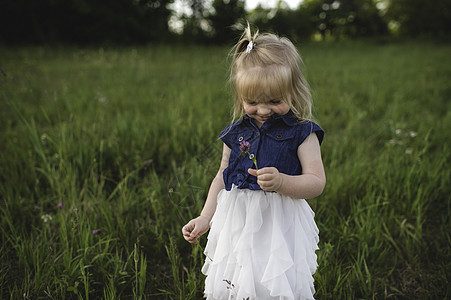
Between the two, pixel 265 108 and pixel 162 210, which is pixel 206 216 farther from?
pixel 162 210

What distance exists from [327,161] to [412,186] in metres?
0.69

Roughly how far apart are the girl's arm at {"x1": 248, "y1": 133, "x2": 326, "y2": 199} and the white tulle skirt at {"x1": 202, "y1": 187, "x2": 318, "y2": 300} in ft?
0.38

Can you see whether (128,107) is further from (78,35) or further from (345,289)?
(78,35)

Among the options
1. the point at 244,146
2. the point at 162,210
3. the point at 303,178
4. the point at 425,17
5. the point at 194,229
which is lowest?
the point at 162,210

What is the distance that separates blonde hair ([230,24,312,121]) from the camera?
47.8 inches

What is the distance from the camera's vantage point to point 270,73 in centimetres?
121

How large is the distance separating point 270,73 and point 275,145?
28cm

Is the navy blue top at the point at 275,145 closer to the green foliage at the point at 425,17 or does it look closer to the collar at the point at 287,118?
the collar at the point at 287,118

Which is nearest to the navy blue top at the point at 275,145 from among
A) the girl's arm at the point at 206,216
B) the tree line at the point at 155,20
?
the girl's arm at the point at 206,216

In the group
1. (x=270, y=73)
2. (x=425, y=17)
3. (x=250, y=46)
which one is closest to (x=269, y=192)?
(x=270, y=73)

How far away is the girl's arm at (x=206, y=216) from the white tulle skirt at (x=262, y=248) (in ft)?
0.33

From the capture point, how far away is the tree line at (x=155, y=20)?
14477 millimetres

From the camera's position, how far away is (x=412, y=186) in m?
2.25

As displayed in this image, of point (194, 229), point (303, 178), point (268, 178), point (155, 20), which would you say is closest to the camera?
point (268, 178)
